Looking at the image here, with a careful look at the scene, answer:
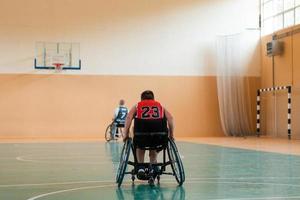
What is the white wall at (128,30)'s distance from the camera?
19.4 metres

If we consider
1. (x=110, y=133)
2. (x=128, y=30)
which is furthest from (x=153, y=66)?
(x=110, y=133)

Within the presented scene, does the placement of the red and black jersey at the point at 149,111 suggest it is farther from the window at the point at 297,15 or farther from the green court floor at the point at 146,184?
the window at the point at 297,15

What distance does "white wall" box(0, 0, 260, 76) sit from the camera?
19.4 meters

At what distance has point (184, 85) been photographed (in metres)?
20.8

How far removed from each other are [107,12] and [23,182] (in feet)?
48.5

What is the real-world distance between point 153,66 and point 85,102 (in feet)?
9.97

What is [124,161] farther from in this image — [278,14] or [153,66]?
[278,14]

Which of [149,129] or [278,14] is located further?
[278,14]

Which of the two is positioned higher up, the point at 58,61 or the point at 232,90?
the point at 58,61

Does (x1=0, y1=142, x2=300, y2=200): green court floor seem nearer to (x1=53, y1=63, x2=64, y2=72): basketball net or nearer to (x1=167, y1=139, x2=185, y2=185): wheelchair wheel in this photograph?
(x1=167, y1=139, x2=185, y2=185): wheelchair wheel

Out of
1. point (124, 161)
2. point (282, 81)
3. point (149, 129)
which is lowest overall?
point (124, 161)

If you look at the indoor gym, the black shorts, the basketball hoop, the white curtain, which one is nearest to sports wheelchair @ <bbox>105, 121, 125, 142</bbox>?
the indoor gym

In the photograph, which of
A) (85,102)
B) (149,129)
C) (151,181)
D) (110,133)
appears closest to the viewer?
(149,129)

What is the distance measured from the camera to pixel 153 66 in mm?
20594
